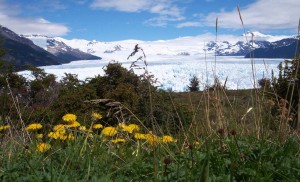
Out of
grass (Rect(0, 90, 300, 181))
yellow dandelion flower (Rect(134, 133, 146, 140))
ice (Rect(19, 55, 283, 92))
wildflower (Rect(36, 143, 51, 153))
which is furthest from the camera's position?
ice (Rect(19, 55, 283, 92))

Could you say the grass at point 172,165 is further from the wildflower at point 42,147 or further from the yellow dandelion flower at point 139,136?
the yellow dandelion flower at point 139,136

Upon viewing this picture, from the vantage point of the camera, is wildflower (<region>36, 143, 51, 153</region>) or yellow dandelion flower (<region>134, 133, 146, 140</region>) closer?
wildflower (<region>36, 143, 51, 153</region>)

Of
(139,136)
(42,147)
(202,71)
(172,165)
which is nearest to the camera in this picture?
(172,165)

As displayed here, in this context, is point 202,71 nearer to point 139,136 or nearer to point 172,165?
point 139,136

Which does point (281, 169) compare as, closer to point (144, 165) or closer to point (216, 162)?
point (216, 162)

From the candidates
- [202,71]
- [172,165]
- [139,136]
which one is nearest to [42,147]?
[139,136]

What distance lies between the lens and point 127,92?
45.1ft

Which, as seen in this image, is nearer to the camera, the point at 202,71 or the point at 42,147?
the point at 42,147

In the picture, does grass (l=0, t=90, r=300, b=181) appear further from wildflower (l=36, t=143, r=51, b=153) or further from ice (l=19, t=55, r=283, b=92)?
ice (l=19, t=55, r=283, b=92)

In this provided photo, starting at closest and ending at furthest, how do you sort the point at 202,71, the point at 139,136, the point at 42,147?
the point at 42,147 → the point at 139,136 → the point at 202,71

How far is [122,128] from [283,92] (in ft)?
27.5

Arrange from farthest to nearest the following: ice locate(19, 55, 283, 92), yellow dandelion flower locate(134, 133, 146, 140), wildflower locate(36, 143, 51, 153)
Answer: ice locate(19, 55, 283, 92), yellow dandelion flower locate(134, 133, 146, 140), wildflower locate(36, 143, 51, 153)

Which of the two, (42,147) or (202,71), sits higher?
(202,71)

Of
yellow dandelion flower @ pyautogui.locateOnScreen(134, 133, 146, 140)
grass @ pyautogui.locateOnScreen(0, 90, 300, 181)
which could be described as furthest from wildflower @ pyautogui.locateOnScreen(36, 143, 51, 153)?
yellow dandelion flower @ pyautogui.locateOnScreen(134, 133, 146, 140)
